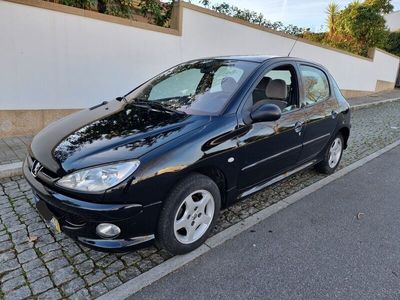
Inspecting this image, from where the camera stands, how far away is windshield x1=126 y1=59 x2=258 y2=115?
116 inches

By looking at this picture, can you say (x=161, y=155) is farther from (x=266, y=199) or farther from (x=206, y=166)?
(x=266, y=199)

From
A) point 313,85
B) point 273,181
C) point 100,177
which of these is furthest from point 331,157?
point 100,177

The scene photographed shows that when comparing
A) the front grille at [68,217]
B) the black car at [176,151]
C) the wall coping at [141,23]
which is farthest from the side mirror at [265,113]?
the wall coping at [141,23]

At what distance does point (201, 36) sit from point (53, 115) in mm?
3886

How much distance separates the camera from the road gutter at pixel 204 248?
2.22 metres

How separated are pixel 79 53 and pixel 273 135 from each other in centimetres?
409

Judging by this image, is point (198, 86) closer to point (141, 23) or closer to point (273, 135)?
point (273, 135)

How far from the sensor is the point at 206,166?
2576 millimetres

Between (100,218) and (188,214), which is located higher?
(100,218)

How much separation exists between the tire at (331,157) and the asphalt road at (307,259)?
76cm

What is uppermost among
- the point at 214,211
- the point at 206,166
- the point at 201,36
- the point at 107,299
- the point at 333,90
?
the point at 201,36

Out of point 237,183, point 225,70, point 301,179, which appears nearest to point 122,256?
point 237,183

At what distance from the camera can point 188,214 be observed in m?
2.55

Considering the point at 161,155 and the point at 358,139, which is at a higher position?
the point at 161,155
